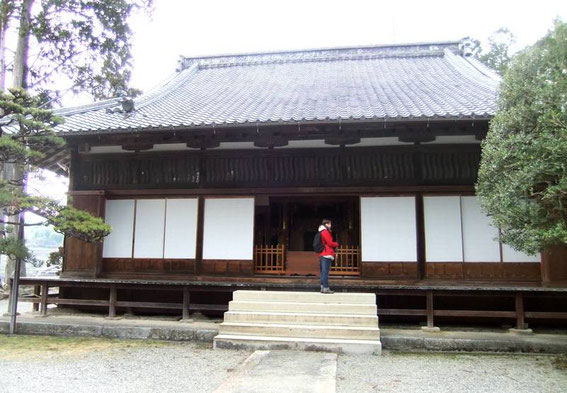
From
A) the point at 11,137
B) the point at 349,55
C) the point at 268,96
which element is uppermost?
the point at 349,55

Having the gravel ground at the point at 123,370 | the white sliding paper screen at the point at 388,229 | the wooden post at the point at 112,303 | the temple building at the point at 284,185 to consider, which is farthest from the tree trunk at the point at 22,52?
the white sliding paper screen at the point at 388,229

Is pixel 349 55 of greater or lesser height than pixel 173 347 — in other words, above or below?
above

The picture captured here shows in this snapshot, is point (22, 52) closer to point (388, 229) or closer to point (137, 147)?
point (137, 147)

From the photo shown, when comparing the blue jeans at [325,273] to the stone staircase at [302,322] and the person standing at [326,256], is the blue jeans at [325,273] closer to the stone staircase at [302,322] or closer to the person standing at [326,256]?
the person standing at [326,256]

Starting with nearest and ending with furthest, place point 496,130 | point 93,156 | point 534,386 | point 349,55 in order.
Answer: point 534,386, point 496,130, point 93,156, point 349,55

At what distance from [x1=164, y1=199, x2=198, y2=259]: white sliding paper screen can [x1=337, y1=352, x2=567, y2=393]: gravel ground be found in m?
4.53

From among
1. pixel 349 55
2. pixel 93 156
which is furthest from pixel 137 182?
pixel 349 55

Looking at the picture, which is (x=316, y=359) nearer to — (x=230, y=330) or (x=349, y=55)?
(x=230, y=330)

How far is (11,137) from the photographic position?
721 cm

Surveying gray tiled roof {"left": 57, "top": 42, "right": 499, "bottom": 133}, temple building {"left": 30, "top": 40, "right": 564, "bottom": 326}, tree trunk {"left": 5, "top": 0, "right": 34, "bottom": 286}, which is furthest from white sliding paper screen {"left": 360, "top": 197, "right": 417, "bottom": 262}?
tree trunk {"left": 5, "top": 0, "right": 34, "bottom": 286}

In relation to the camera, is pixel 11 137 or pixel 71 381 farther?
pixel 11 137

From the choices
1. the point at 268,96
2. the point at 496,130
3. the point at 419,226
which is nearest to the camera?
the point at 496,130

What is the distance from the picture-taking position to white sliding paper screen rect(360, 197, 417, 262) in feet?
28.7

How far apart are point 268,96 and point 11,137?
20.6ft
